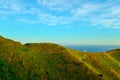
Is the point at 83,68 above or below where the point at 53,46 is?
below

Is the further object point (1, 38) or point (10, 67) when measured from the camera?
point (1, 38)

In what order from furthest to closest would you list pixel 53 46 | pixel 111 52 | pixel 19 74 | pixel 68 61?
1. pixel 111 52
2. pixel 53 46
3. pixel 68 61
4. pixel 19 74

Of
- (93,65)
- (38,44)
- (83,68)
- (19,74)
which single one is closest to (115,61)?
(93,65)

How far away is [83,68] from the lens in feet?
163

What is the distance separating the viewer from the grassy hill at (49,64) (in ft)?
155

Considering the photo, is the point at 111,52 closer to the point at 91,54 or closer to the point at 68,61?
the point at 91,54

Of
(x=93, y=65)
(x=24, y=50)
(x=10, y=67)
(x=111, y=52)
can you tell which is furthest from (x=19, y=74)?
(x=111, y=52)

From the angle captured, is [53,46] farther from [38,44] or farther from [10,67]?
[10,67]

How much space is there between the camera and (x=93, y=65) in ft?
179

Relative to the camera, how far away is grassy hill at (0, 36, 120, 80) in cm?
4738

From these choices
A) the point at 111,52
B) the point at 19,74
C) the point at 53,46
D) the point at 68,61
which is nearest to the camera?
the point at 19,74

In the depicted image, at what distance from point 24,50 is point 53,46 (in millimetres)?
7141

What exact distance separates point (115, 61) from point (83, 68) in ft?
45.4

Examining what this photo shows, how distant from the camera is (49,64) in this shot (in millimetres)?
50344
